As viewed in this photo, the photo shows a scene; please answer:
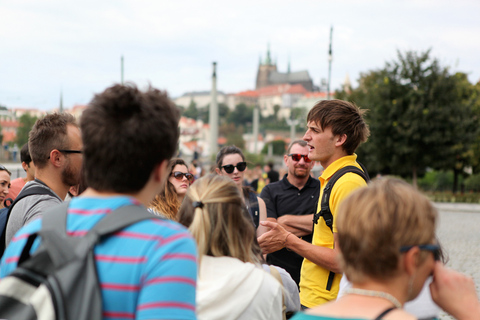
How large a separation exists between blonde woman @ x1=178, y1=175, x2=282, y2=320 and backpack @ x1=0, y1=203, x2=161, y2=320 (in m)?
0.84

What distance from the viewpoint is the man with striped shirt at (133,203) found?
4.54ft

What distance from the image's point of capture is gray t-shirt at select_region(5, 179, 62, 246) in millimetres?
2949

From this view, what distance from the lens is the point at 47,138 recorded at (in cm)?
324

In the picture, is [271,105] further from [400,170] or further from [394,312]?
[394,312]

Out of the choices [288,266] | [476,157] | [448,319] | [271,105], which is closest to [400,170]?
[476,157]

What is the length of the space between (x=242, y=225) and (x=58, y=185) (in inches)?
58.2

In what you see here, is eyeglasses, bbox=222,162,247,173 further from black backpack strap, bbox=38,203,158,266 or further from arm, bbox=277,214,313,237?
black backpack strap, bbox=38,203,158,266

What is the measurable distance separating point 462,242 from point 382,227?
582 inches

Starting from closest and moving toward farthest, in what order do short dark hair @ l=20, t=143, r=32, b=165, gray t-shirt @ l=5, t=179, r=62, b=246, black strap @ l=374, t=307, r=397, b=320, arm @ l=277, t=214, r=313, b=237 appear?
black strap @ l=374, t=307, r=397, b=320 → gray t-shirt @ l=5, t=179, r=62, b=246 → arm @ l=277, t=214, r=313, b=237 → short dark hair @ l=20, t=143, r=32, b=165

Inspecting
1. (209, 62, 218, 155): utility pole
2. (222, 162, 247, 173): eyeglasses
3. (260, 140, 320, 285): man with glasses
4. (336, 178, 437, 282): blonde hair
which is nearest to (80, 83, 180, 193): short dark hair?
(336, 178, 437, 282): blonde hair

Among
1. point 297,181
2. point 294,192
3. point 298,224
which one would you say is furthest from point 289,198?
point 298,224

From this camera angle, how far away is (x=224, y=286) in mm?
2225

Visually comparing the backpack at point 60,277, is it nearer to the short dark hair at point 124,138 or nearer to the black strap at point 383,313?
the short dark hair at point 124,138

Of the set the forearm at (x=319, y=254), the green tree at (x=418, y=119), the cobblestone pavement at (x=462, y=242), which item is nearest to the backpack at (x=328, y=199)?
the forearm at (x=319, y=254)
